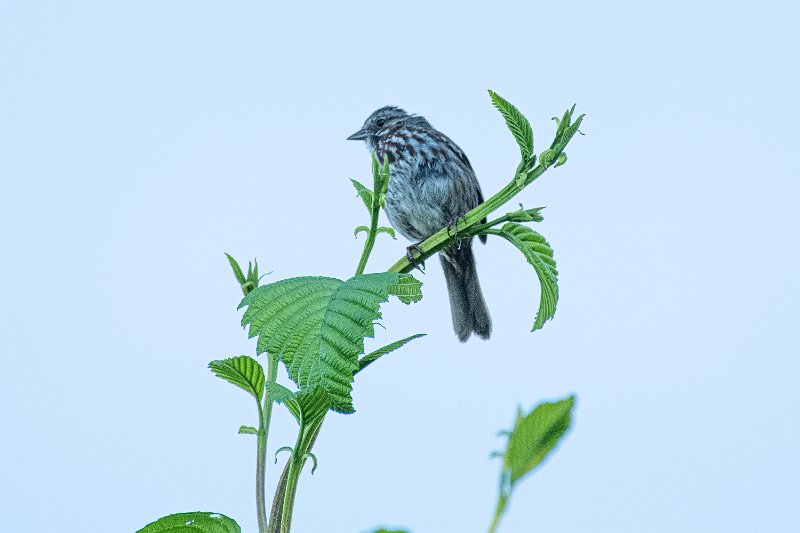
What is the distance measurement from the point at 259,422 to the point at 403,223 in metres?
3.40

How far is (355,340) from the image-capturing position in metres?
1.02

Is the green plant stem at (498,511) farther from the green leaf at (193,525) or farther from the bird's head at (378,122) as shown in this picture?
the bird's head at (378,122)

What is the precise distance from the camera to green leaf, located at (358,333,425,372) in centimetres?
111

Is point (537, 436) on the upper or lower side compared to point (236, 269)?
lower

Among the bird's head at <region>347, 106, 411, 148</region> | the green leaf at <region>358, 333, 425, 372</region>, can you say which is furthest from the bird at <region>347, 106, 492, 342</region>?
the green leaf at <region>358, 333, 425, 372</region>

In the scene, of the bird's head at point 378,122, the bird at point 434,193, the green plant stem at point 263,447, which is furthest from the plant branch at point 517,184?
the bird's head at point 378,122

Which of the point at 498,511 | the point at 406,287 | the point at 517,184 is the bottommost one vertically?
the point at 498,511

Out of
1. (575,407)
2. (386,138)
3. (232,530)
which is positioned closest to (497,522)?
(575,407)

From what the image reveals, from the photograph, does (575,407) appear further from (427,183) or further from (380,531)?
(427,183)

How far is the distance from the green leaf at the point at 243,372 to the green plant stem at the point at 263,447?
2 centimetres

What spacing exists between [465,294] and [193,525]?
3.23 m

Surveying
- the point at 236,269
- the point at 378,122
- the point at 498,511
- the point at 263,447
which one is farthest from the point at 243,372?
the point at 378,122

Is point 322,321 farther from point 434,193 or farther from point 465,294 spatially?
point 434,193

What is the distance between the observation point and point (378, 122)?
5.15 m
